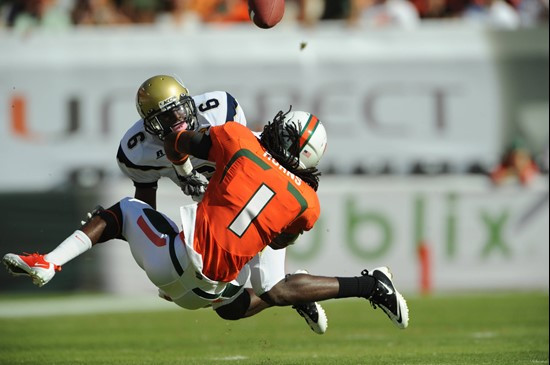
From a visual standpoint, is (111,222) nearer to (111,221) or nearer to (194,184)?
(111,221)

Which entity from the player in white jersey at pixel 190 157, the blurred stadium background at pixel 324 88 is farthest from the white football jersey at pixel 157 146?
the blurred stadium background at pixel 324 88

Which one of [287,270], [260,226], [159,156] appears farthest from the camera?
[287,270]

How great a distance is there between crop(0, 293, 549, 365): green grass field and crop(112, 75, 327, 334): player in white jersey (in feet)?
1.35

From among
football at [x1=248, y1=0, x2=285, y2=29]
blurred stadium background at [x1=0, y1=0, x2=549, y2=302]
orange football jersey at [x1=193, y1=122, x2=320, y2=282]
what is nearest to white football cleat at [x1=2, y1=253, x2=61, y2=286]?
orange football jersey at [x1=193, y1=122, x2=320, y2=282]

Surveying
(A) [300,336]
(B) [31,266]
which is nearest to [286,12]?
(A) [300,336]

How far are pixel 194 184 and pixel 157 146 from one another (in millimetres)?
410

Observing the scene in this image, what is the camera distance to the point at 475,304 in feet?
35.9

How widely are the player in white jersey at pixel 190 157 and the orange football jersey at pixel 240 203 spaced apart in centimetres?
26

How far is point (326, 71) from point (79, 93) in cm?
297

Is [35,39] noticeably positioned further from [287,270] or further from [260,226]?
[260,226]

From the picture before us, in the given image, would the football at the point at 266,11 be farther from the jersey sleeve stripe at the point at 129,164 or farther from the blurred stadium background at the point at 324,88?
the blurred stadium background at the point at 324,88

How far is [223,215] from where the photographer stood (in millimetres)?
6062

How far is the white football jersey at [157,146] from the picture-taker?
702cm

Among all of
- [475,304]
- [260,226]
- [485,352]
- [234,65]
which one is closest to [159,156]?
[260,226]
